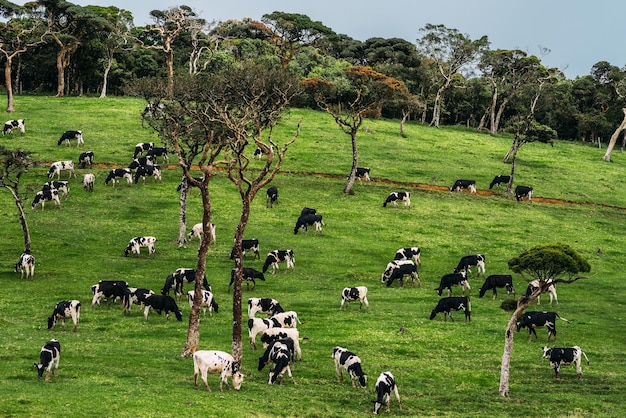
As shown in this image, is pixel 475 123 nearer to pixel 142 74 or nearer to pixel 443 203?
pixel 142 74

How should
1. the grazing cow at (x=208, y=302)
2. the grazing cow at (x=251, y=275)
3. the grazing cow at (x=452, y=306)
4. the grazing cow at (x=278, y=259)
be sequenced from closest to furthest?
the grazing cow at (x=208, y=302) → the grazing cow at (x=452, y=306) → the grazing cow at (x=251, y=275) → the grazing cow at (x=278, y=259)

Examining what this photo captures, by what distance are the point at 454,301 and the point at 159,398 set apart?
19885mm

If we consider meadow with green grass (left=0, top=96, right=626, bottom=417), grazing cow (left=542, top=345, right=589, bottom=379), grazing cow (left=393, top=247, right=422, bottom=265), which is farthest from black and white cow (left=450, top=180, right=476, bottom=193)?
grazing cow (left=542, top=345, right=589, bottom=379)

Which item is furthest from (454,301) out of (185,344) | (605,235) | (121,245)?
(605,235)

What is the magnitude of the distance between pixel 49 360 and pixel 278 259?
2349 centimetres

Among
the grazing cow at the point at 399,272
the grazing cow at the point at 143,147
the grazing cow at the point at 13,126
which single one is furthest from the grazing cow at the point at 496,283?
the grazing cow at the point at 13,126

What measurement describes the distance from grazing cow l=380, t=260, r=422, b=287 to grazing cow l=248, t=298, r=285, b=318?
11.9 meters

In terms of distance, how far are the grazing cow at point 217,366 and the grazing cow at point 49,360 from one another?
511 centimetres

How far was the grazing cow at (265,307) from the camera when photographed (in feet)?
126

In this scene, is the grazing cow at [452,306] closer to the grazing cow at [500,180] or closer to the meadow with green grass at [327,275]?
the meadow with green grass at [327,275]

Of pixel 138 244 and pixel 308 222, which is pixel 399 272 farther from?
pixel 138 244

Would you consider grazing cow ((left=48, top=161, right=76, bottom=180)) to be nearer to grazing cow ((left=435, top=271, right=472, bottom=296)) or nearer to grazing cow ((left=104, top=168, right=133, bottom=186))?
grazing cow ((left=104, top=168, right=133, bottom=186))

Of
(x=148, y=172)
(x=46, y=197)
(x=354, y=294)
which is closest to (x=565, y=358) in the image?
(x=354, y=294)

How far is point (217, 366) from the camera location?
93.6 ft
